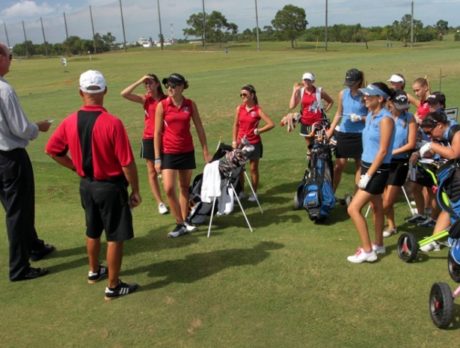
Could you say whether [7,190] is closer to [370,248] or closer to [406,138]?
[370,248]

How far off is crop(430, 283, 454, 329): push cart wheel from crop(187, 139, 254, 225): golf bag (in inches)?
130

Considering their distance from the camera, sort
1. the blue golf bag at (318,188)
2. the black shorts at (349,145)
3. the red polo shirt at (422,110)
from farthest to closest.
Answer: the black shorts at (349,145) → the red polo shirt at (422,110) → the blue golf bag at (318,188)

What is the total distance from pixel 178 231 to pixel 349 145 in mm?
3073

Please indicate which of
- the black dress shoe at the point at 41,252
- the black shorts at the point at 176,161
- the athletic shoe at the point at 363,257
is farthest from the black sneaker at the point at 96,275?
the athletic shoe at the point at 363,257

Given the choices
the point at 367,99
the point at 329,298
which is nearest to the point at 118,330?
the point at 329,298

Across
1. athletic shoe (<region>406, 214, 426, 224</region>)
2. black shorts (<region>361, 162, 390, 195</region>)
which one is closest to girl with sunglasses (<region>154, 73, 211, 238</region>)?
black shorts (<region>361, 162, 390, 195</region>)

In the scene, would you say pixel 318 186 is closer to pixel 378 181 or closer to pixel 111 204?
pixel 378 181

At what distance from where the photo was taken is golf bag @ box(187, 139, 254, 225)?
264 inches

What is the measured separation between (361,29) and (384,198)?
109 metres

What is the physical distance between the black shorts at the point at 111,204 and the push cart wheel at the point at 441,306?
280cm

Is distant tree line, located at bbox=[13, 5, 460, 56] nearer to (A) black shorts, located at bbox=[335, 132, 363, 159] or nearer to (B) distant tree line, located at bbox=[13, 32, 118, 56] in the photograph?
(B) distant tree line, located at bbox=[13, 32, 118, 56]

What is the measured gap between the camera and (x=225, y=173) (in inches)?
262

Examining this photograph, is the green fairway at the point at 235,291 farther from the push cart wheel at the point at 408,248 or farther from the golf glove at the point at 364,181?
the golf glove at the point at 364,181

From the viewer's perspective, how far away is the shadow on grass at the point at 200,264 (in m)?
5.16
